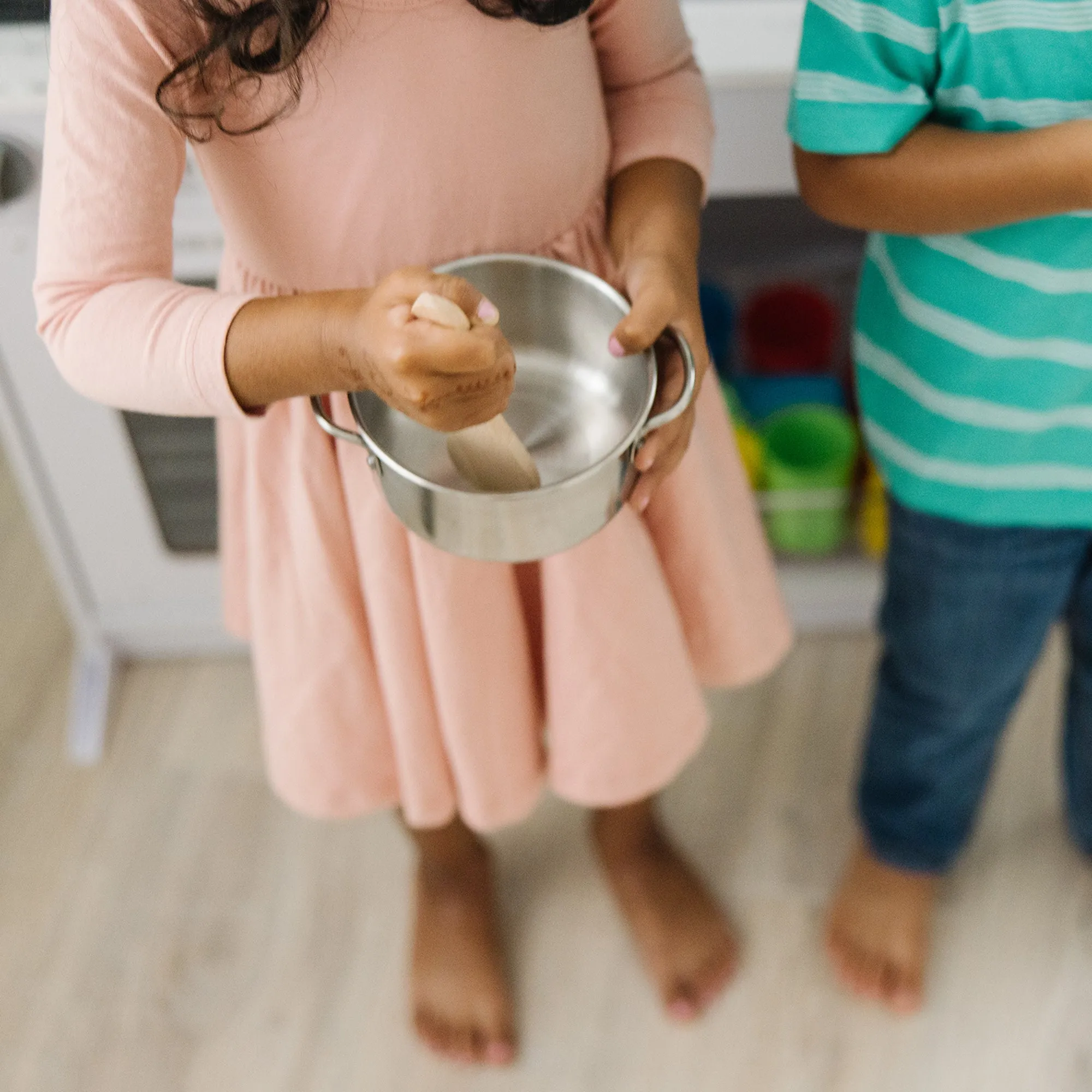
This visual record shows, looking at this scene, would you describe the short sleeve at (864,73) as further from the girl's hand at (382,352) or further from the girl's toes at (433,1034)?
the girl's toes at (433,1034)

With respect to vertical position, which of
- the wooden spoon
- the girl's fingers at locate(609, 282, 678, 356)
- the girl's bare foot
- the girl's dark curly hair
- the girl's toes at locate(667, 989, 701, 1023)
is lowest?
the girl's toes at locate(667, 989, 701, 1023)

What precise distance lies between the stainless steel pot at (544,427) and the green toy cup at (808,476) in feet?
1.76

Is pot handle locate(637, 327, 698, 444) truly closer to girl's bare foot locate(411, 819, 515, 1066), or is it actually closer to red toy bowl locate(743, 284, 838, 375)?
girl's bare foot locate(411, 819, 515, 1066)

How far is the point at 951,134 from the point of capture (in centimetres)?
69

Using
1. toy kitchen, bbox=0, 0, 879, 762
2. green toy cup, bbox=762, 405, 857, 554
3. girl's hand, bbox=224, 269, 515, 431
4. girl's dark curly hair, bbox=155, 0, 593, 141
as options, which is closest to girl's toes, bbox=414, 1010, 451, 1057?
toy kitchen, bbox=0, 0, 879, 762

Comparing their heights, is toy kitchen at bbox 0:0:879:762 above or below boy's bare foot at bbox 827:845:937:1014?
above

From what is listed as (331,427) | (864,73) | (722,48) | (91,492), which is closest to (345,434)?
(331,427)

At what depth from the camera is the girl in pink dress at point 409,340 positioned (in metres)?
0.58

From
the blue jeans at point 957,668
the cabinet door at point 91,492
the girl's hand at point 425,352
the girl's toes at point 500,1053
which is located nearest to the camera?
the girl's hand at point 425,352

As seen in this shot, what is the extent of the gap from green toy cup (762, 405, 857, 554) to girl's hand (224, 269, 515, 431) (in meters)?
0.71

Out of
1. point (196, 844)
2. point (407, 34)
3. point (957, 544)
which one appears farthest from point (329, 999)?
point (407, 34)

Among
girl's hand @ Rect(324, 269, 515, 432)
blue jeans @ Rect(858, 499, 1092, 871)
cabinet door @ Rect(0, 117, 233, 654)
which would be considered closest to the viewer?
girl's hand @ Rect(324, 269, 515, 432)

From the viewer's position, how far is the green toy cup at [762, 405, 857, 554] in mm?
1221

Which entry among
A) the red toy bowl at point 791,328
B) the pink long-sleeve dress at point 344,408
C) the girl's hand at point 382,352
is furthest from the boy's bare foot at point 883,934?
the girl's hand at point 382,352
